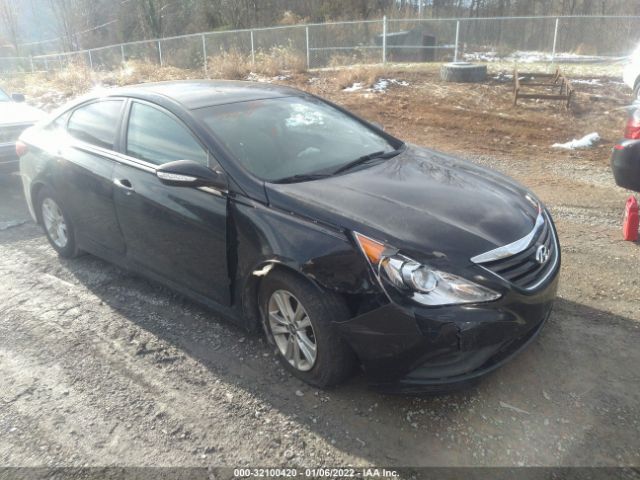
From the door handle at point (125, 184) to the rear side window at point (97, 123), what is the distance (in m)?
0.35

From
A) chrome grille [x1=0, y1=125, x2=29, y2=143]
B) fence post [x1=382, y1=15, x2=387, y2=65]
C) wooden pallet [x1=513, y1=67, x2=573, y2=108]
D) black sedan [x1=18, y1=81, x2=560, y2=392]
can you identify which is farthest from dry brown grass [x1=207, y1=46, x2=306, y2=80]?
black sedan [x1=18, y1=81, x2=560, y2=392]

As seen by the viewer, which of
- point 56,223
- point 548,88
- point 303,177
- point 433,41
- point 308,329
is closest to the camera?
point 308,329

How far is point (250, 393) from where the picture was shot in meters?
3.02

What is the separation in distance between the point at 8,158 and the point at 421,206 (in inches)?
252

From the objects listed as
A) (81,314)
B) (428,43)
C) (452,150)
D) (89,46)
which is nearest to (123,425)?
(81,314)

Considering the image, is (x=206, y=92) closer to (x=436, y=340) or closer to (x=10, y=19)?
(x=436, y=340)

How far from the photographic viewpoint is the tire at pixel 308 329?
2727mm

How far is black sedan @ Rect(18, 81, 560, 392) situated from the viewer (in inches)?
102

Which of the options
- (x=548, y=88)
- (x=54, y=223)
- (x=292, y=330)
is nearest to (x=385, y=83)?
(x=548, y=88)

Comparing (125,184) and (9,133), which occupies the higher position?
(125,184)

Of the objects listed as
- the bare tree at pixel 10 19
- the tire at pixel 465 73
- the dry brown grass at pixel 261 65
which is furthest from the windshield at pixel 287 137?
the bare tree at pixel 10 19

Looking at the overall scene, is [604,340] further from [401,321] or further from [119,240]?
[119,240]

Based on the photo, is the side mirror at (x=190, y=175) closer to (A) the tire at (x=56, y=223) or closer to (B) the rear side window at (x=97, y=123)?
(B) the rear side window at (x=97, y=123)

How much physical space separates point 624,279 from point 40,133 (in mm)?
5238
